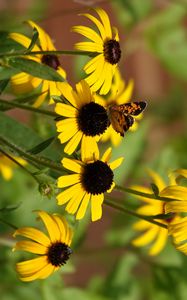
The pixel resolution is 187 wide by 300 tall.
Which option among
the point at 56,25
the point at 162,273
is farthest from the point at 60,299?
the point at 56,25

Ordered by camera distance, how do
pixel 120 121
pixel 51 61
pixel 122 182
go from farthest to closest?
pixel 122 182, pixel 51 61, pixel 120 121

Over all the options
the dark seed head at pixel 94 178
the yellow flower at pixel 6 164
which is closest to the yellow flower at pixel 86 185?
the dark seed head at pixel 94 178

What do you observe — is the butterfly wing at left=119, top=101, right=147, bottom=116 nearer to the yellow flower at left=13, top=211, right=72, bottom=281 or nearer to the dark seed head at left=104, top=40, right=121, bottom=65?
the dark seed head at left=104, top=40, right=121, bottom=65

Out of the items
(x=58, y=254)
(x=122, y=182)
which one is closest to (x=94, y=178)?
(x=58, y=254)

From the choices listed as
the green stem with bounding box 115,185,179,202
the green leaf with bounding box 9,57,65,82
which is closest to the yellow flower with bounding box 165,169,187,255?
the green stem with bounding box 115,185,179,202

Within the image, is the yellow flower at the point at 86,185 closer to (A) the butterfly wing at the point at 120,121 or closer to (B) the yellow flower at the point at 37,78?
(A) the butterfly wing at the point at 120,121

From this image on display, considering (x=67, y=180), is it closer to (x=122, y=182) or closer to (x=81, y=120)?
(x=81, y=120)

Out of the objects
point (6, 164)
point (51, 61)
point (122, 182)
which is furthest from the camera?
point (122, 182)

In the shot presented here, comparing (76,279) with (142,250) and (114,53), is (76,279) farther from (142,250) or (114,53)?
(114,53)
